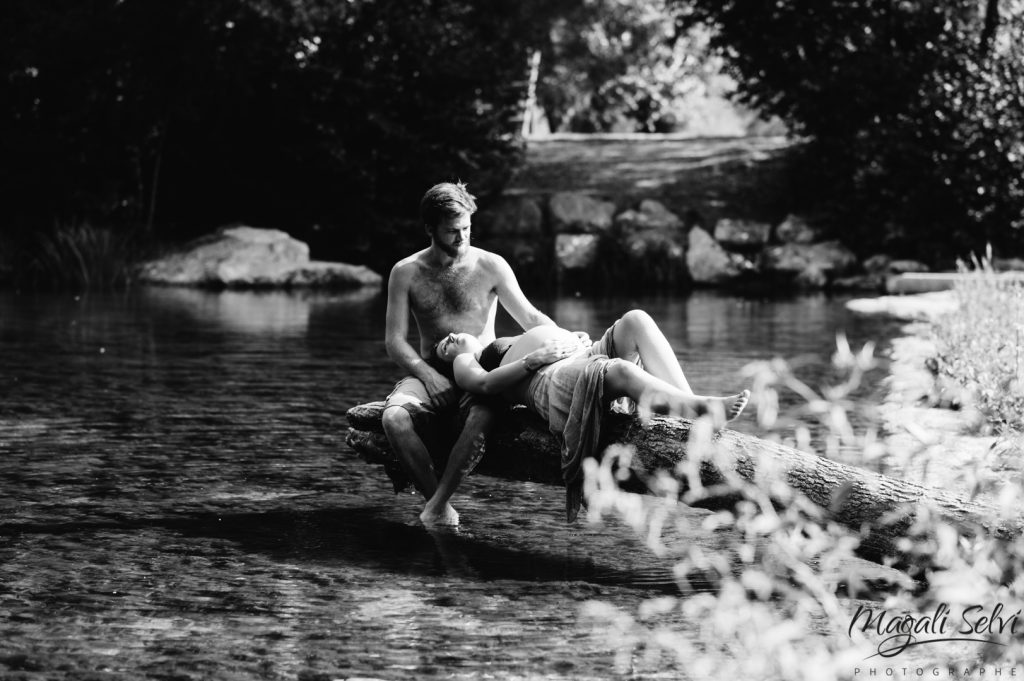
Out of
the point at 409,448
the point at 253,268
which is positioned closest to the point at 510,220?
the point at 253,268

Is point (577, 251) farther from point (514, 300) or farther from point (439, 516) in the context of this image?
point (439, 516)

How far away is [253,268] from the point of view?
25594 millimetres

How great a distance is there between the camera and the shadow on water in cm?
595

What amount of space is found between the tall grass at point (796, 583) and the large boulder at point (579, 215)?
20.6 m

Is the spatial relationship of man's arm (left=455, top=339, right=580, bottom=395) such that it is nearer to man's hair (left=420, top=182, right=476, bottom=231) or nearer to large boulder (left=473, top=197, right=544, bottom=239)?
man's hair (left=420, top=182, right=476, bottom=231)

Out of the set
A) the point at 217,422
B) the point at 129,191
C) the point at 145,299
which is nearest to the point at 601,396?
the point at 217,422

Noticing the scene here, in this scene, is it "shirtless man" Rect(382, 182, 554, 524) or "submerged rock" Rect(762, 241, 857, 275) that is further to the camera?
"submerged rock" Rect(762, 241, 857, 275)

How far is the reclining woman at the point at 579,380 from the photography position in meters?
6.22

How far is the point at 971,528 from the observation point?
5340mm

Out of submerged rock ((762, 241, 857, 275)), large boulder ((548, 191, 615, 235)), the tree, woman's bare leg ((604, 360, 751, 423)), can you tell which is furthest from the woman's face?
the tree

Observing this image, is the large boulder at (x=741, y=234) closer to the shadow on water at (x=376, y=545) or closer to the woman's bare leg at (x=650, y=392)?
the shadow on water at (x=376, y=545)

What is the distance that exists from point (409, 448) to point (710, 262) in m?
20.3

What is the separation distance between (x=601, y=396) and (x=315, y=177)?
21.3m

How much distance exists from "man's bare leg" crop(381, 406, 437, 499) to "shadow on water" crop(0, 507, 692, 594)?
248 millimetres
